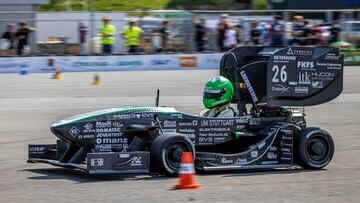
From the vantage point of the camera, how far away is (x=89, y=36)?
2839cm

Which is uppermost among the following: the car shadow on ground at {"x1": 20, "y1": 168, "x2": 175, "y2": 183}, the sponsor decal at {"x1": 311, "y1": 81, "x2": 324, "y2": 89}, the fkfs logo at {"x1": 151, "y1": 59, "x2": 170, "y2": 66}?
the fkfs logo at {"x1": 151, "y1": 59, "x2": 170, "y2": 66}

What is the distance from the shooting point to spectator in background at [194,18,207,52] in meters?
28.6

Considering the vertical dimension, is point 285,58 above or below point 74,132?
above

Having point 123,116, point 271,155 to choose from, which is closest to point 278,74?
point 271,155

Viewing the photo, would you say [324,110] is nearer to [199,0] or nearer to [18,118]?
[18,118]

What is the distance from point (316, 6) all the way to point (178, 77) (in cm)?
2300

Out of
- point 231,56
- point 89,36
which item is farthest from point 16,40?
point 231,56

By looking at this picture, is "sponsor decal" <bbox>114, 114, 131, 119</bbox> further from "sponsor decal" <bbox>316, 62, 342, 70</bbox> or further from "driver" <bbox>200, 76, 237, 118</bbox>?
"sponsor decal" <bbox>316, 62, 342, 70</bbox>

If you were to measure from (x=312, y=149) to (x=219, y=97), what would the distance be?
1.40 meters

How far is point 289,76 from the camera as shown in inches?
415

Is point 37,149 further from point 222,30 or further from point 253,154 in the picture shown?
point 222,30

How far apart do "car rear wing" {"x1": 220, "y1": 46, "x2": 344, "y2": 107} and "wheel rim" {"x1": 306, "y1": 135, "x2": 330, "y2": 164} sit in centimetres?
51

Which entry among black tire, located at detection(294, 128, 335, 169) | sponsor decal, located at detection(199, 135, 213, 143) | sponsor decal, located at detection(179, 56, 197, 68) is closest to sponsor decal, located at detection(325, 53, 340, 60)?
black tire, located at detection(294, 128, 335, 169)

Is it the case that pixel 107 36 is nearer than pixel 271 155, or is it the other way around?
pixel 271 155
